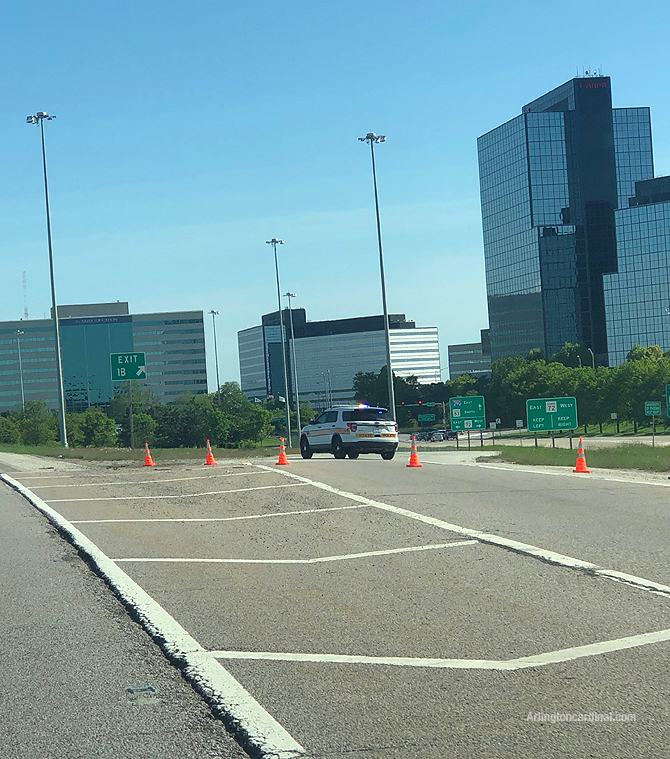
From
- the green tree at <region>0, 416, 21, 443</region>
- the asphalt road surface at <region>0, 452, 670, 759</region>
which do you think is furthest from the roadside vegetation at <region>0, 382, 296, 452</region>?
the asphalt road surface at <region>0, 452, 670, 759</region>

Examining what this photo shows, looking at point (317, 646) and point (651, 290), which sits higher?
point (651, 290)

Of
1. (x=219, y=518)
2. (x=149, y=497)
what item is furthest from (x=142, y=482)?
(x=219, y=518)

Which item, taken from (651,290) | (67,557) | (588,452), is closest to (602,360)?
(651,290)

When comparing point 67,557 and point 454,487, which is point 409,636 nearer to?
point 67,557

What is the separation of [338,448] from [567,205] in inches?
5791

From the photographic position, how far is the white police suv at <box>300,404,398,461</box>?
101 ft

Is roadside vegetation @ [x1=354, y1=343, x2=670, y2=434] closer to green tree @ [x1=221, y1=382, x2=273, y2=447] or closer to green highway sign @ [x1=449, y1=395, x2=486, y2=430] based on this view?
green tree @ [x1=221, y1=382, x2=273, y2=447]

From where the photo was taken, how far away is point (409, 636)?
21.3 ft

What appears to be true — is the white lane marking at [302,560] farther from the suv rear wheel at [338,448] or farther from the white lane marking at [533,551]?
the suv rear wheel at [338,448]

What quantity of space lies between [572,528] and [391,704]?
23.4ft

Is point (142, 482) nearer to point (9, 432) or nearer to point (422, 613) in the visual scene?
point (422, 613)

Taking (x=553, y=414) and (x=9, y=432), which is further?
(x=9, y=432)

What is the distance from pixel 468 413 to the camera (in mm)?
47625

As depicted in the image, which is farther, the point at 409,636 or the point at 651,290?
the point at 651,290
